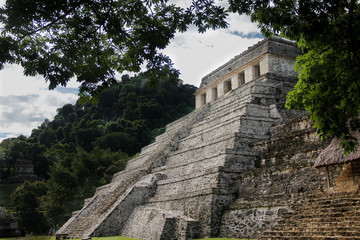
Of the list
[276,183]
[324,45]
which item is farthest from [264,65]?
[324,45]

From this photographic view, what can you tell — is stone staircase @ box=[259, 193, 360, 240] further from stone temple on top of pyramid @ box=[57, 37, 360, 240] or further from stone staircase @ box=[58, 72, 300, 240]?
stone staircase @ box=[58, 72, 300, 240]

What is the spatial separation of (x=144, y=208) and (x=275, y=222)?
206 inches

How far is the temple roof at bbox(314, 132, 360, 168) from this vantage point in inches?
298

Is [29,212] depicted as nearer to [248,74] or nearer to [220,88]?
[220,88]

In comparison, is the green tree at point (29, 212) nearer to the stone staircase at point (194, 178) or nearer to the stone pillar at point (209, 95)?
the stone staircase at point (194, 178)

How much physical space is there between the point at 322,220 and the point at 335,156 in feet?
4.72

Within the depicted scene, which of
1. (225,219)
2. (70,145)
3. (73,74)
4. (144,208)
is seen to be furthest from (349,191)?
(70,145)

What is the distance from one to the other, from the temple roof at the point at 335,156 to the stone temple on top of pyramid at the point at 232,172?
2.09 feet

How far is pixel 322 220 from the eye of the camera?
714 cm

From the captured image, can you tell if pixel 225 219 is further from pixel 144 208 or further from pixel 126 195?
pixel 126 195

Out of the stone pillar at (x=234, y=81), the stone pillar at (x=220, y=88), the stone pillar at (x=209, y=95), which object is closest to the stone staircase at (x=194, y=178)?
the stone pillar at (x=234, y=81)

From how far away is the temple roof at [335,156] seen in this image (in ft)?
24.8

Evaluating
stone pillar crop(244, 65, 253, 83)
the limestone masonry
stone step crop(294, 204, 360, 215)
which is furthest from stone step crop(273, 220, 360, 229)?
stone pillar crop(244, 65, 253, 83)

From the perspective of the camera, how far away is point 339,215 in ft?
23.0
